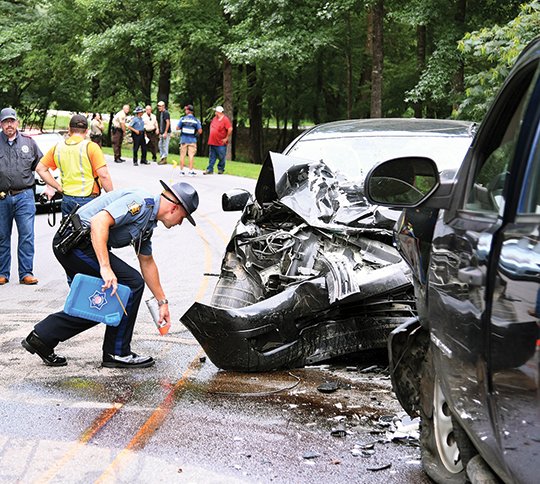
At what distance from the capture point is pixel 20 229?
34.2 ft

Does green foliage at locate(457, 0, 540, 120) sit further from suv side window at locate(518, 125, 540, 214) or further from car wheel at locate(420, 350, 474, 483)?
suv side window at locate(518, 125, 540, 214)

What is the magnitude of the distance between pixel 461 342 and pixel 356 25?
3414 cm

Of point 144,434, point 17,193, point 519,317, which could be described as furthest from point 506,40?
point 519,317

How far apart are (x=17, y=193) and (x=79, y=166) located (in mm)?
1480

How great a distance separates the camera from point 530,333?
243cm

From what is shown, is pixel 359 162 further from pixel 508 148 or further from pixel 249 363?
pixel 508 148

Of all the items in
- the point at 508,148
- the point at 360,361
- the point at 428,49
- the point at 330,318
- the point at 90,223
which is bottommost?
the point at 360,361

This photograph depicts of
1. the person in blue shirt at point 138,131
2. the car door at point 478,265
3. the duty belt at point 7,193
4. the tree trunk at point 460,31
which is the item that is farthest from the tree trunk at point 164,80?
the car door at point 478,265

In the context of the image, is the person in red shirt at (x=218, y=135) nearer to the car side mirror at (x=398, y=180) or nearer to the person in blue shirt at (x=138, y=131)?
the person in blue shirt at (x=138, y=131)

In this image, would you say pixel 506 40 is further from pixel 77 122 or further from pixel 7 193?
pixel 7 193

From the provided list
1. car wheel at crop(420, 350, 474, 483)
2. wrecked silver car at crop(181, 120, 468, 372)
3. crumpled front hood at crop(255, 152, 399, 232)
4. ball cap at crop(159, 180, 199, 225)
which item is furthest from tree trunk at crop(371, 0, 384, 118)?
car wheel at crop(420, 350, 474, 483)

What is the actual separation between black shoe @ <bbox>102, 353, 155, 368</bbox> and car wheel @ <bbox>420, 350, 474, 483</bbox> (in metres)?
2.74

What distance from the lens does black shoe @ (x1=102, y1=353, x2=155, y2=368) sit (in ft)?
21.0

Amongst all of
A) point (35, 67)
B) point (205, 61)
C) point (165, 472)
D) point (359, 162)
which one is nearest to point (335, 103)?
point (205, 61)
